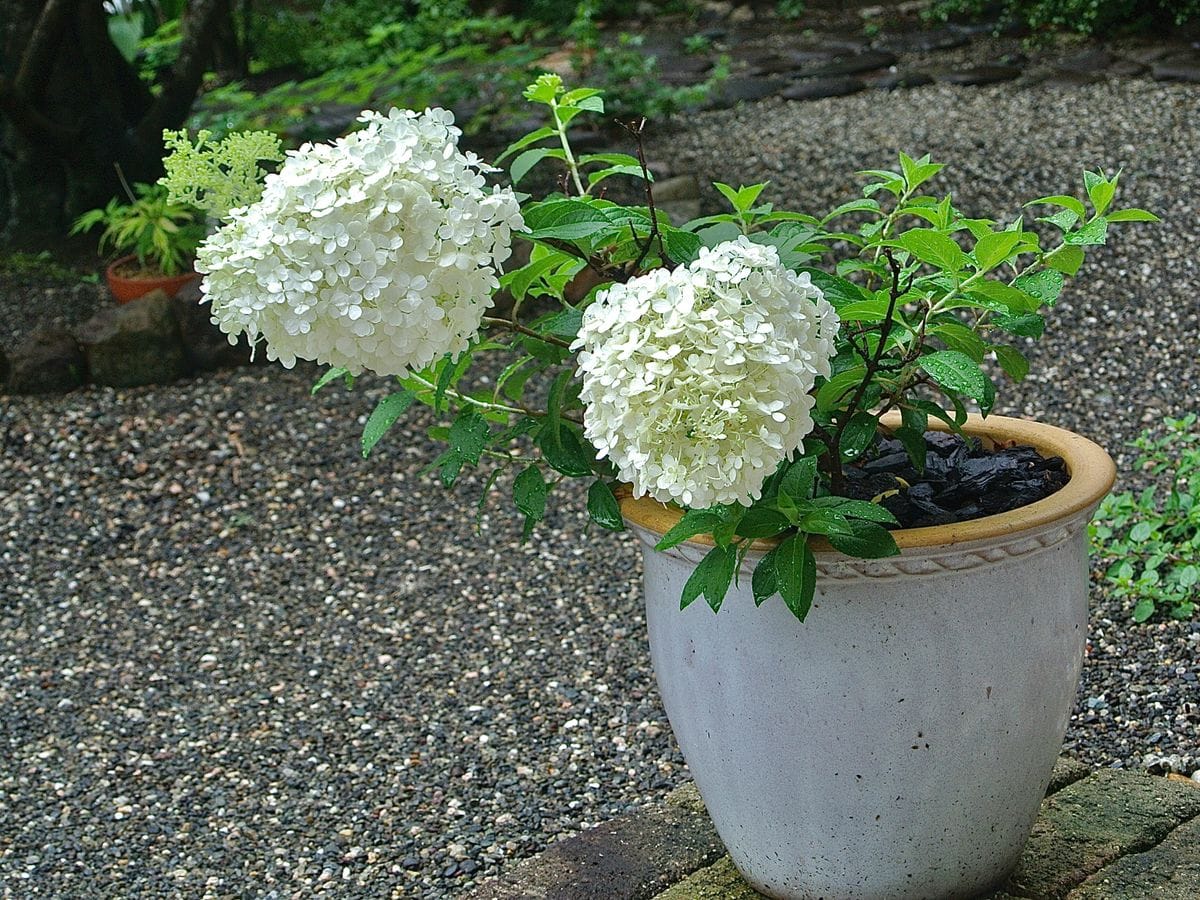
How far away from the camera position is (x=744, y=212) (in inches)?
62.5

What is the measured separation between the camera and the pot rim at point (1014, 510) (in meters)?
1.41

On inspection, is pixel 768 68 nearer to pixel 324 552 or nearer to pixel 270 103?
pixel 270 103

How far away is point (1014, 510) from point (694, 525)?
37cm

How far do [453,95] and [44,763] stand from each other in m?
3.78

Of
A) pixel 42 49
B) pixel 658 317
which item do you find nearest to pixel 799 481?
pixel 658 317

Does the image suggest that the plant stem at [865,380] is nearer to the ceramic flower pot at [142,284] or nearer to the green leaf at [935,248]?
the green leaf at [935,248]

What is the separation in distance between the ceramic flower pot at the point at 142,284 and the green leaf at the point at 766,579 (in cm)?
356

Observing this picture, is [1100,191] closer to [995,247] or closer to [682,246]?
[995,247]

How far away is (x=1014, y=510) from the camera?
1.46 meters

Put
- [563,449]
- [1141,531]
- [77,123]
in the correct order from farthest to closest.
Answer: [77,123] < [1141,531] < [563,449]

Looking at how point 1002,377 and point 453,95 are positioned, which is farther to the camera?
point 453,95

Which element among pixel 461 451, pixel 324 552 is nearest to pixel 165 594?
pixel 324 552

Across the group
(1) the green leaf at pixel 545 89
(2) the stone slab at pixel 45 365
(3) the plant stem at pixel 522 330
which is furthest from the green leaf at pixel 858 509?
(2) the stone slab at pixel 45 365

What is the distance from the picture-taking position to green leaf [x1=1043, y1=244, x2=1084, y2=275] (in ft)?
4.86
